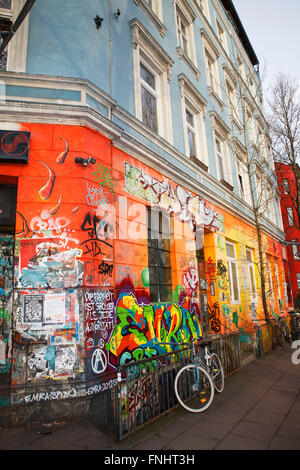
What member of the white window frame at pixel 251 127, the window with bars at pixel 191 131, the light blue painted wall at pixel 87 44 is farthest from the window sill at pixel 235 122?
the light blue painted wall at pixel 87 44

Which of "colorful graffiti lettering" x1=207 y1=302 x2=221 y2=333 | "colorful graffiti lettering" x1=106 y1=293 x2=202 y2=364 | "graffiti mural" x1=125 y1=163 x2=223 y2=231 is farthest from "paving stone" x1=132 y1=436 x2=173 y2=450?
"colorful graffiti lettering" x1=207 y1=302 x2=221 y2=333

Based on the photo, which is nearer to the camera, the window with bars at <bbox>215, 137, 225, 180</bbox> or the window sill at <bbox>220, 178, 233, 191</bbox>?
the window sill at <bbox>220, 178, 233, 191</bbox>

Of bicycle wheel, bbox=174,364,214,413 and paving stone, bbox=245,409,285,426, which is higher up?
bicycle wheel, bbox=174,364,214,413

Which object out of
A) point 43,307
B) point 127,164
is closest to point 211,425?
point 43,307

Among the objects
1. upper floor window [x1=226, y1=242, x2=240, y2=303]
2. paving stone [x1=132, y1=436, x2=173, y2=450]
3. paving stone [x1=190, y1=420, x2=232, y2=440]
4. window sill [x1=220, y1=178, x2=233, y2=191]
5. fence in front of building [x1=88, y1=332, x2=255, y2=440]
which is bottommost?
paving stone [x1=190, y1=420, x2=232, y2=440]

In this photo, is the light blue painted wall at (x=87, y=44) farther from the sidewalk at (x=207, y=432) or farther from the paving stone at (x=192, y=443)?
the paving stone at (x=192, y=443)

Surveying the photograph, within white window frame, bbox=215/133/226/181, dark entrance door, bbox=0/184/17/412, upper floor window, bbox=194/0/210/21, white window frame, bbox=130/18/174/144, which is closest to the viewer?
dark entrance door, bbox=0/184/17/412

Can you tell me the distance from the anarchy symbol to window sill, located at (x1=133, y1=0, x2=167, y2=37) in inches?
325

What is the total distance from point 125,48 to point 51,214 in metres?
4.59

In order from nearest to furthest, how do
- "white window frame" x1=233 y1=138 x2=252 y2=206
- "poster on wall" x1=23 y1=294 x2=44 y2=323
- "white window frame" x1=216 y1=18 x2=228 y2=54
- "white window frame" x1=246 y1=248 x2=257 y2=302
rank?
"poster on wall" x1=23 y1=294 x2=44 y2=323, "white window frame" x1=246 y1=248 x2=257 y2=302, "white window frame" x1=233 y1=138 x2=252 y2=206, "white window frame" x1=216 y1=18 x2=228 y2=54

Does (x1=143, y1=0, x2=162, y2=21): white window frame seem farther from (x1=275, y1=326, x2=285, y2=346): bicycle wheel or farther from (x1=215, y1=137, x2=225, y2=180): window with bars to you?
(x1=275, y1=326, x2=285, y2=346): bicycle wheel

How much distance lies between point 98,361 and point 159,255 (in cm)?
330

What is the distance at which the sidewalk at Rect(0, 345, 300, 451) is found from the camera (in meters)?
3.46

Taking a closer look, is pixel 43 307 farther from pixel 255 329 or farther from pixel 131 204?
pixel 255 329
